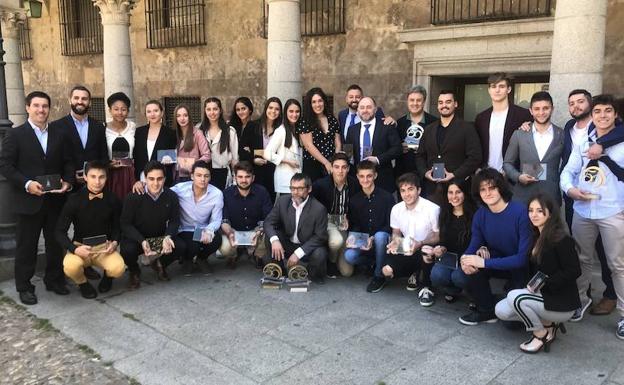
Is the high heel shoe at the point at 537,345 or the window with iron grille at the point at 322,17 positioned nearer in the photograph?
the high heel shoe at the point at 537,345

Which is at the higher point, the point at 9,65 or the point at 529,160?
the point at 9,65

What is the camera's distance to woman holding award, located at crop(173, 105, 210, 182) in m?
6.05

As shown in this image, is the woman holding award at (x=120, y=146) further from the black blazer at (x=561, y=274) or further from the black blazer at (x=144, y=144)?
the black blazer at (x=561, y=274)

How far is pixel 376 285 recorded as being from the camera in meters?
5.45

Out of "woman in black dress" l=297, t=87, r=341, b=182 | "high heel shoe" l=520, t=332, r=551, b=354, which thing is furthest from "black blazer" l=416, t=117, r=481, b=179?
"high heel shoe" l=520, t=332, r=551, b=354

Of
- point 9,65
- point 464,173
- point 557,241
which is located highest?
point 9,65

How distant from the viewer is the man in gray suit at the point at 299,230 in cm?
558

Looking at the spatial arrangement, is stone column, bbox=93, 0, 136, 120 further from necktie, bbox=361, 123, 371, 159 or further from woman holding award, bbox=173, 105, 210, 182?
necktie, bbox=361, 123, 371, 159

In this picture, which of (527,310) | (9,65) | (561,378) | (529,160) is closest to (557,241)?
(527,310)

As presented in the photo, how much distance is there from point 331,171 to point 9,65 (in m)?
10.5

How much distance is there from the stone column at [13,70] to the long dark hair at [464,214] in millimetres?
11031

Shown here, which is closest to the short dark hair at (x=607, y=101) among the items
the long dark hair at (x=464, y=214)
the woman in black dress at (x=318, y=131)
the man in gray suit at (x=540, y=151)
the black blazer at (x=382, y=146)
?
the man in gray suit at (x=540, y=151)

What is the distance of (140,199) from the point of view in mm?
5559

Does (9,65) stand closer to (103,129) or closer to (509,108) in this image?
(103,129)
